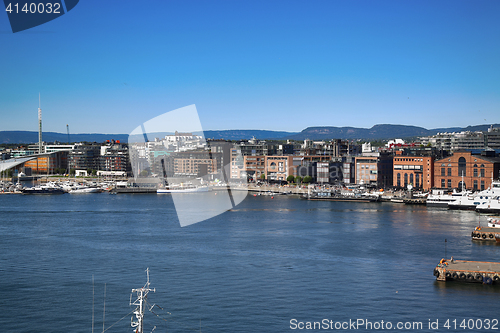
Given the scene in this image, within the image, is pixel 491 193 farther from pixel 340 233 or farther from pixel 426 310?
pixel 426 310

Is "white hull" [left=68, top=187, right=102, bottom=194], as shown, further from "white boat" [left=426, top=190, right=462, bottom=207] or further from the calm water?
"white boat" [left=426, top=190, right=462, bottom=207]

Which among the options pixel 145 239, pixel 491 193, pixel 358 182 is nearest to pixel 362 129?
pixel 358 182

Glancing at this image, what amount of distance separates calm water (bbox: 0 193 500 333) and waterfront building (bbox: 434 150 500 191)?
7109 millimetres

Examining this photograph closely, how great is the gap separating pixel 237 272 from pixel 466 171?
50.6 feet

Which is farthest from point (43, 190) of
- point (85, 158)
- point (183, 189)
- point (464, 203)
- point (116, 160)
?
point (464, 203)

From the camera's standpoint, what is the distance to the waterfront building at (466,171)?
2012cm

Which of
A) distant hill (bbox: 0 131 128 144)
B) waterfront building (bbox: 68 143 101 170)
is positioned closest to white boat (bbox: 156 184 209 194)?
waterfront building (bbox: 68 143 101 170)

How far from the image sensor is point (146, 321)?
5.93 m

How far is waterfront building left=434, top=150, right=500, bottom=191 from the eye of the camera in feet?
66.0

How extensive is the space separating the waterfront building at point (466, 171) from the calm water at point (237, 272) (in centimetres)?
711

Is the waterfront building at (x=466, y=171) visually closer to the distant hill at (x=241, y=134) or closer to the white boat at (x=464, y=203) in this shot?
the white boat at (x=464, y=203)

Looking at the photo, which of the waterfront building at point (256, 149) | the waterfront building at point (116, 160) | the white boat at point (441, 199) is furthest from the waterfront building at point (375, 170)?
the waterfront building at point (116, 160)

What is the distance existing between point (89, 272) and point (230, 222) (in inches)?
251

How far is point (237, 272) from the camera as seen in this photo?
774 centimetres
